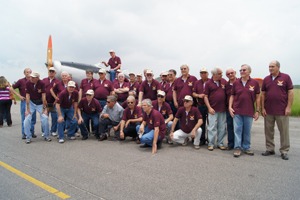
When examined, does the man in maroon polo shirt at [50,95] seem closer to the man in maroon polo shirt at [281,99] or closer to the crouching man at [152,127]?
the crouching man at [152,127]

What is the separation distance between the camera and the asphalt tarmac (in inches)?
126

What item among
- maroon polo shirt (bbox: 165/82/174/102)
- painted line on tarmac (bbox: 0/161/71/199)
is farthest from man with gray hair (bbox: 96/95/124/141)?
painted line on tarmac (bbox: 0/161/71/199)

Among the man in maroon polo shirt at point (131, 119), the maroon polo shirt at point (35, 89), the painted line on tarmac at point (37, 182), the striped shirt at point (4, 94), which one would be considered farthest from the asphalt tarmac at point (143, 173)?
the striped shirt at point (4, 94)

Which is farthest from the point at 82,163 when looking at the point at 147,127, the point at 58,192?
the point at 147,127

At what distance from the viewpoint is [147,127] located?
5.95 metres

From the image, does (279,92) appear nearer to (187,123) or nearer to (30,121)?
(187,123)

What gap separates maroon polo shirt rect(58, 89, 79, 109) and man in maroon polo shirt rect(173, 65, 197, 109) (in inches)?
110

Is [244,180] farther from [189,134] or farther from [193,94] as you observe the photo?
[193,94]

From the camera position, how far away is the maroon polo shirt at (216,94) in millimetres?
5523

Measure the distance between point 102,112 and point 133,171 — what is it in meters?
3.09

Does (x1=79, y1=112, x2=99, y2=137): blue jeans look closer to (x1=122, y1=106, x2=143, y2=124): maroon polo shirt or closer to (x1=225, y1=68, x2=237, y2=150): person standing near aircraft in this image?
(x1=122, y1=106, x2=143, y2=124): maroon polo shirt

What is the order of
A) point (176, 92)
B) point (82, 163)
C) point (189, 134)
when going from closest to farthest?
point (82, 163) < point (189, 134) < point (176, 92)

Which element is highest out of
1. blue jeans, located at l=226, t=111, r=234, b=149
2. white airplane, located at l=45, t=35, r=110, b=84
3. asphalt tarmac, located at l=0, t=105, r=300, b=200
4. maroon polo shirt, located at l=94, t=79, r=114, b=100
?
white airplane, located at l=45, t=35, r=110, b=84

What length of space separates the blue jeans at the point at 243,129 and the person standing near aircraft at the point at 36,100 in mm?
4824
